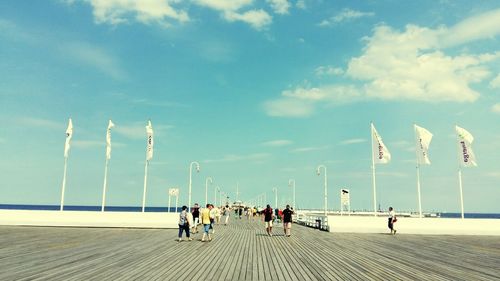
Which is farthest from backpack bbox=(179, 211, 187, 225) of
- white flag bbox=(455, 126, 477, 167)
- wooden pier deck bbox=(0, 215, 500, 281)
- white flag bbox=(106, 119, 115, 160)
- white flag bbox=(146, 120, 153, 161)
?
white flag bbox=(455, 126, 477, 167)

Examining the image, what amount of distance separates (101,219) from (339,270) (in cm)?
2402

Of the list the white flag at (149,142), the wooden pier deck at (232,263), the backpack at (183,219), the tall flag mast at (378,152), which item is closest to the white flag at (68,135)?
the white flag at (149,142)

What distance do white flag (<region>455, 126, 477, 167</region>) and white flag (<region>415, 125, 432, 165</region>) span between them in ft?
7.71

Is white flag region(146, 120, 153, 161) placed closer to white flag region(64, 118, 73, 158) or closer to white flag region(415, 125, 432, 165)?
white flag region(64, 118, 73, 158)

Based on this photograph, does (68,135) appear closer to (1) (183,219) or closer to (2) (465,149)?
(1) (183,219)

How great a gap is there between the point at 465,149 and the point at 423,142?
324cm

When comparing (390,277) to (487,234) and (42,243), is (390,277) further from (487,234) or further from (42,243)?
(487,234)

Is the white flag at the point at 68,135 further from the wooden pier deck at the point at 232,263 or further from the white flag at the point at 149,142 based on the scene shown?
the wooden pier deck at the point at 232,263

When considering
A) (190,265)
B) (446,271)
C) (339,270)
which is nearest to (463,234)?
(446,271)

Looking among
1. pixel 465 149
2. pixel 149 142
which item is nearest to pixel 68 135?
pixel 149 142

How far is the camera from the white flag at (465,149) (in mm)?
32344

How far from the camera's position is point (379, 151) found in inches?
1363

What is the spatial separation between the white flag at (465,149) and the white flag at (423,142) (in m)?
2.35

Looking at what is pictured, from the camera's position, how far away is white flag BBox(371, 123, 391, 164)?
34.2 meters
